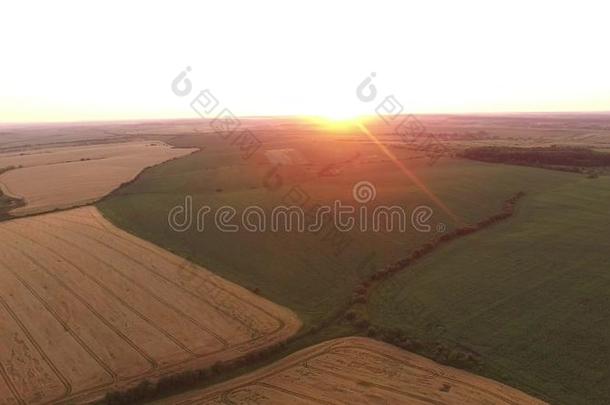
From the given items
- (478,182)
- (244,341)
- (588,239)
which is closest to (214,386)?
(244,341)

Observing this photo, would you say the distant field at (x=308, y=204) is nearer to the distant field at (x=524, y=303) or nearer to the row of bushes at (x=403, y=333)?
the row of bushes at (x=403, y=333)

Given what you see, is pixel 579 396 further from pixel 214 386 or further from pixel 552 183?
pixel 552 183

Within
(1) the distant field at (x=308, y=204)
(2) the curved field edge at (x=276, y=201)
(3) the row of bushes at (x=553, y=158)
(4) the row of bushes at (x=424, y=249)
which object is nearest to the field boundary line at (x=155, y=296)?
(2) the curved field edge at (x=276, y=201)

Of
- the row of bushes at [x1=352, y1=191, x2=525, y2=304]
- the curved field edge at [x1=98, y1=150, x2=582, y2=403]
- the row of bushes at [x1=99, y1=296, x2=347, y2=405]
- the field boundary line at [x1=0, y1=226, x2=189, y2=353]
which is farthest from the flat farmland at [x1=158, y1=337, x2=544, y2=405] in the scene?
the row of bushes at [x1=352, y1=191, x2=525, y2=304]

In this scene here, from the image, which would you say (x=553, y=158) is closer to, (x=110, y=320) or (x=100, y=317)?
(x=110, y=320)

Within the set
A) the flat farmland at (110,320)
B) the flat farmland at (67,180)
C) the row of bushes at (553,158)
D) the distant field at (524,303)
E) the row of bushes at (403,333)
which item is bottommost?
the row of bushes at (553,158)

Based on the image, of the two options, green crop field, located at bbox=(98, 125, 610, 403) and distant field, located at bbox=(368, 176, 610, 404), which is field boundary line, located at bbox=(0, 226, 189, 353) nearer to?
green crop field, located at bbox=(98, 125, 610, 403)
